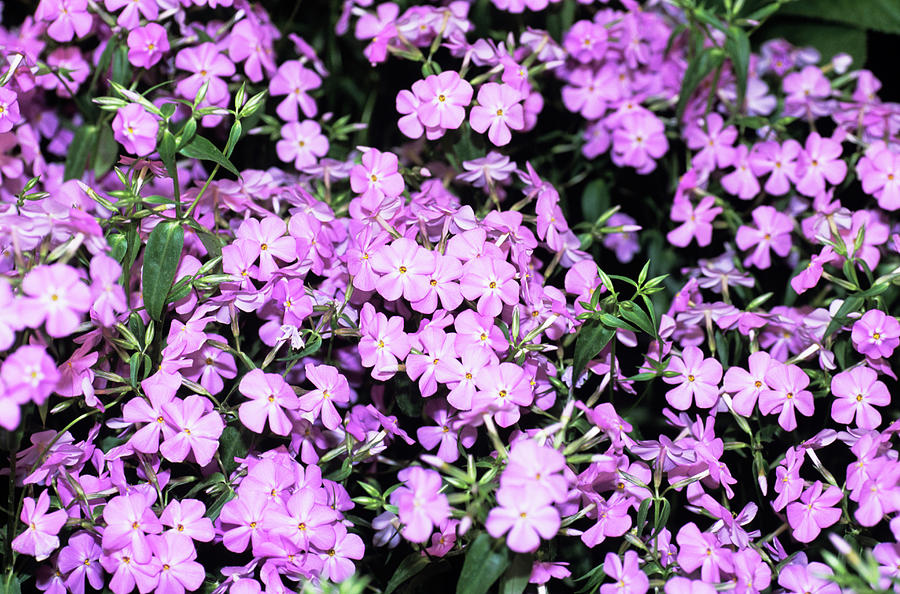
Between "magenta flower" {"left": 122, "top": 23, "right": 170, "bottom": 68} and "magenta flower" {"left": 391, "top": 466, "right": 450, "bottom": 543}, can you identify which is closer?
"magenta flower" {"left": 391, "top": 466, "right": 450, "bottom": 543}

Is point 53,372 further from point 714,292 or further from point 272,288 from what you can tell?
point 714,292

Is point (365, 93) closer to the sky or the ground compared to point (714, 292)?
closer to the sky

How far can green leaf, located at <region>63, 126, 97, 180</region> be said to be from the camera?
1291 millimetres

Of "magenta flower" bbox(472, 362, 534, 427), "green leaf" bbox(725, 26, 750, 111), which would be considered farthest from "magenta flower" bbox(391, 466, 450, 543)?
"green leaf" bbox(725, 26, 750, 111)

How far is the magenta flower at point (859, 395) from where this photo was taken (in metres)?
1.04

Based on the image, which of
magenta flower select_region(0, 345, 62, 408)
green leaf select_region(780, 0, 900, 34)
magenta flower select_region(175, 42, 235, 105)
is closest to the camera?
magenta flower select_region(0, 345, 62, 408)

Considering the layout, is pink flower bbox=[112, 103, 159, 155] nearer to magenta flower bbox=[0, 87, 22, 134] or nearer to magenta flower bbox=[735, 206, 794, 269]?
magenta flower bbox=[0, 87, 22, 134]

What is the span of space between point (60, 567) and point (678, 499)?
2.64 feet

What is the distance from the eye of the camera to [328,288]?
1.11 m

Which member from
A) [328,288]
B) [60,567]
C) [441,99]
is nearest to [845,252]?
[441,99]

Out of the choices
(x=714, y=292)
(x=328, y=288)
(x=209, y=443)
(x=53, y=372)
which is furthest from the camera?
(x=714, y=292)

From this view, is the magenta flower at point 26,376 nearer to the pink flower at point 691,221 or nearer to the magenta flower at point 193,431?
the magenta flower at point 193,431

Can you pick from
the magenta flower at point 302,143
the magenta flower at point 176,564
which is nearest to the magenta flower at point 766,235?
the magenta flower at point 302,143

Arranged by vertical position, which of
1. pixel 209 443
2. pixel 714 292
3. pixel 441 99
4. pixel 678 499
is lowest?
pixel 678 499
